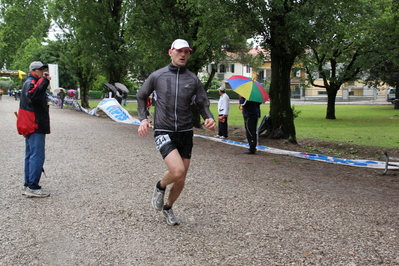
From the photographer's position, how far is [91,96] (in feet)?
235

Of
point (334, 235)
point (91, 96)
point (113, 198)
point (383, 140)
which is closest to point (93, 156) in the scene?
point (113, 198)

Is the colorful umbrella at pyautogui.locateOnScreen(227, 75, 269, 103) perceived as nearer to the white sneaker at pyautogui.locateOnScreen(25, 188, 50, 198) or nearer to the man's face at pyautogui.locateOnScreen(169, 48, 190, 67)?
the white sneaker at pyautogui.locateOnScreen(25, 188, 50, 198)

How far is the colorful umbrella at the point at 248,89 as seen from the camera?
1117 centimetres

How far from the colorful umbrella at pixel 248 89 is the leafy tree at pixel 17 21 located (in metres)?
67.8

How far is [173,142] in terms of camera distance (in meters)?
4.89

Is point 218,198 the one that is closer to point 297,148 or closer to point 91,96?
point 297,148

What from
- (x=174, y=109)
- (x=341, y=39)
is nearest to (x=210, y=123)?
(x=174, y=109)

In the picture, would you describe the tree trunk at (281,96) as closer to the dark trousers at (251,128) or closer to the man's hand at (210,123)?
the dark trousers at (251,128)

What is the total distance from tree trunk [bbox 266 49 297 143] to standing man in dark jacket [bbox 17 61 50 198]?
8.59 metres

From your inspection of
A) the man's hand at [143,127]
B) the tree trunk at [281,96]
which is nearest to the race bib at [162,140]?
the man's hand at [143,127]

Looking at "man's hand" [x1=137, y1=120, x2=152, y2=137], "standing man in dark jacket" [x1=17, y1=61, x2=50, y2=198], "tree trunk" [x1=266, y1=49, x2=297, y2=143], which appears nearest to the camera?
"man's hand" [x1=137, y1=120, x2=152, y2=137]

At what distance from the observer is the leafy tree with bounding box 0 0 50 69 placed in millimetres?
73562

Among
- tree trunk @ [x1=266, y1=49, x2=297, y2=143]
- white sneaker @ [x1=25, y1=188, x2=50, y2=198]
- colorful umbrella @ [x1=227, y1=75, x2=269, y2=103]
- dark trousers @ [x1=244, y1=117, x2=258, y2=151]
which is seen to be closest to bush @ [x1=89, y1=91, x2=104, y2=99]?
tree trunk @ [x1=266, y1=49, x2=297, y2=143]

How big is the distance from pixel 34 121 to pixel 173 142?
8.01 feet
